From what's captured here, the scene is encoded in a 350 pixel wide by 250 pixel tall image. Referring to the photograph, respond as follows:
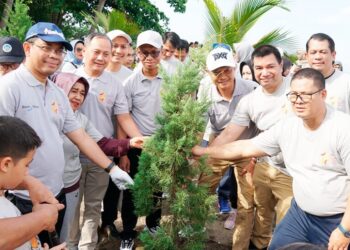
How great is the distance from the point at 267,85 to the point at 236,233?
172cm

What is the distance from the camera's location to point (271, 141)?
338 centimetres

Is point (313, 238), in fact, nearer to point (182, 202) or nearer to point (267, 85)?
point (182, 202)

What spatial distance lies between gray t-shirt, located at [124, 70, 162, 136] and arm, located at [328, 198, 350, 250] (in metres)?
2.17

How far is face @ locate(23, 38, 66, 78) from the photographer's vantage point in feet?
8.81

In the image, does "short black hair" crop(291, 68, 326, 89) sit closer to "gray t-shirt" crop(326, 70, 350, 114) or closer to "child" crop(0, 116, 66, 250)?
"gray t-shirt" crop(326, 70, 350, 114)

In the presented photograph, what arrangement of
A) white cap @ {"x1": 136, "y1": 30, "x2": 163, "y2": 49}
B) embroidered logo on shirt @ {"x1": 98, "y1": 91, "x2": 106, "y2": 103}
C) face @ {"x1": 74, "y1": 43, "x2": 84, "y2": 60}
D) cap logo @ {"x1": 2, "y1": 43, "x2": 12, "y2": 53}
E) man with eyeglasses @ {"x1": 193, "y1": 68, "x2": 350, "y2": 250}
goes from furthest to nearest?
1. face @ {"x1": 74, "y1": 43, "x2": 84, "y2": 60}
2. white cap @ {"x1": 136, "y1": 30, "x2": 163, "y2": 49}
3. embroidered logo on shirt @ {"x1": 98, "y1": 91, "x2": 106, "y2": 103}
4. cap logo @ {"x1": 2, "y1": 43, "x2": 12, "y2": 53}
5. man with eyeglasses @ {"x1": 193, "y1": 68, "x2": 350, "y2": 250}

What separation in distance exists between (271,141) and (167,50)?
123 inches

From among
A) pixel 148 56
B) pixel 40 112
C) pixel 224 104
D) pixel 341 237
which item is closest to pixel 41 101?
pixel 40 112

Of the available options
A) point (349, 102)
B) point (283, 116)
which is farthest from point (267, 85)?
point (349, 102)

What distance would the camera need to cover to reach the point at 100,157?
10.4 feet

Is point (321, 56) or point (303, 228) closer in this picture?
point (303, 228)

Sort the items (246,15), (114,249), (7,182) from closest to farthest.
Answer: (7,182) → (114,249) → (246,15)

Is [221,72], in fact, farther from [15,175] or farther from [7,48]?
[15,175]

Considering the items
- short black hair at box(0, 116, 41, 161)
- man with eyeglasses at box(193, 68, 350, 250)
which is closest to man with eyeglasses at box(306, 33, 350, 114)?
man with eyeglasses at box(193, 68, 350, 250)
